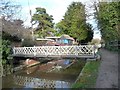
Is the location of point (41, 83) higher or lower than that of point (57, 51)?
Result: lower

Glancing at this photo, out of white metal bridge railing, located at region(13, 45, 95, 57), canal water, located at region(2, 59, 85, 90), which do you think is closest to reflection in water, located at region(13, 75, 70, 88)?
canal water, located at region(2, 59, 85, 90)

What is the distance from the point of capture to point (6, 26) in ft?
71.3

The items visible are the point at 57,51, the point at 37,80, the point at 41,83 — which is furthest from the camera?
the point at 57,51

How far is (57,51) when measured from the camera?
21672mm

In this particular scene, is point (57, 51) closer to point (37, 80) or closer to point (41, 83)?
point (37, 80)

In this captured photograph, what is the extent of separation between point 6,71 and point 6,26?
528 centimetres

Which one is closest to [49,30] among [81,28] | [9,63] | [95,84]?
[81,28]

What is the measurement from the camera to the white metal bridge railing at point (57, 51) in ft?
67.0

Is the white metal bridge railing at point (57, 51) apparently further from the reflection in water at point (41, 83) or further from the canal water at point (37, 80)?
the reflection in water at point (41, 83)

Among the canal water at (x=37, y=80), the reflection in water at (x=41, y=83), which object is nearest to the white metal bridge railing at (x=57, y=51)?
the canal water at (x=37, y=80)

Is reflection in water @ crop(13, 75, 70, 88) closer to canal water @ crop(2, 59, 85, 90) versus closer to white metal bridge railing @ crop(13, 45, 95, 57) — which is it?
canal water @ crop(2, 59, 85, 90)

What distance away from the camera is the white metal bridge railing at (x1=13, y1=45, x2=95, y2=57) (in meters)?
20.4

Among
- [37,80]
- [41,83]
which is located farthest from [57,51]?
[41,83]

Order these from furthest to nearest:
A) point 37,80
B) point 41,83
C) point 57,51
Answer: point 57,51 < point 37,80 < point 41,83
